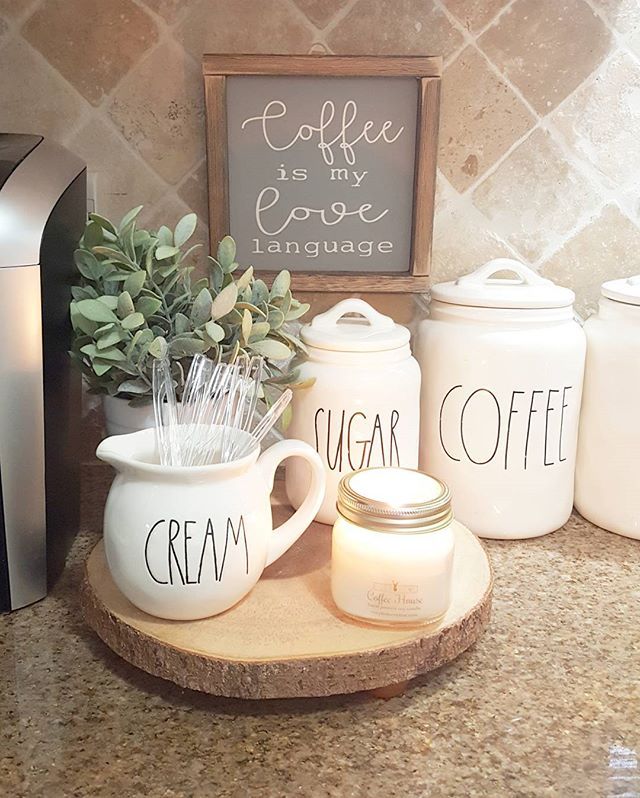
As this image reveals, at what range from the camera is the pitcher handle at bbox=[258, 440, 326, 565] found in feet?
2.38

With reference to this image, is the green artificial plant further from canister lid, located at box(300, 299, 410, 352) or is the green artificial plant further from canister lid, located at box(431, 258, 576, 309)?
canister lid, located at box(431, 258, 576, 309)

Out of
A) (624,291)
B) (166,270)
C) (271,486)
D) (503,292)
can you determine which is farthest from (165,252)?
(624,291)

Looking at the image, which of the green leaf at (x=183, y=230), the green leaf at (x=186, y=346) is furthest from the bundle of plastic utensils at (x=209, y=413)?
the green leaf at (x=183, y=230)

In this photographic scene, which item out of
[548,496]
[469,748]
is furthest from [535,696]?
[548,496]

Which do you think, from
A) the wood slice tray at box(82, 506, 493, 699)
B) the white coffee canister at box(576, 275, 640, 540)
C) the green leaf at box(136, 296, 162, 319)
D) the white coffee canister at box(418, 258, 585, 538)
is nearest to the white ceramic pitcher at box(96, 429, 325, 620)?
the wood slice tray at box(82, 506, 493, 699)

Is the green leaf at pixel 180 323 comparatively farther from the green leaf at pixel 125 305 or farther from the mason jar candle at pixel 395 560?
the mason jar candle at pixel 395 560

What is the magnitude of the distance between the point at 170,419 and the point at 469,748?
1.10ft

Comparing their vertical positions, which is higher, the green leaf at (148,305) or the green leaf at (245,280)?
the green leaf at (245,280)

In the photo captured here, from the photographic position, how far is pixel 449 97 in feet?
3.11

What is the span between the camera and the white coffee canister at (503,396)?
34.0 inches

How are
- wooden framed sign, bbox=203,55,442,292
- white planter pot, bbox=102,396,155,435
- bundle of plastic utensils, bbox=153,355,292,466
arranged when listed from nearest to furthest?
bundle of plastic utensils, bbox=153,355,292,466 → white planter pot, bbox=102,396,155,435 → wooden framed sign, bbox=203,55,442,292

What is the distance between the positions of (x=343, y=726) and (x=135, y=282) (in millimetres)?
401

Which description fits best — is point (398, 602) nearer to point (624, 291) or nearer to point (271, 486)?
point (271, 486)

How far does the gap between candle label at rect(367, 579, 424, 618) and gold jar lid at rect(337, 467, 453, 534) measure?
0.04 metres
